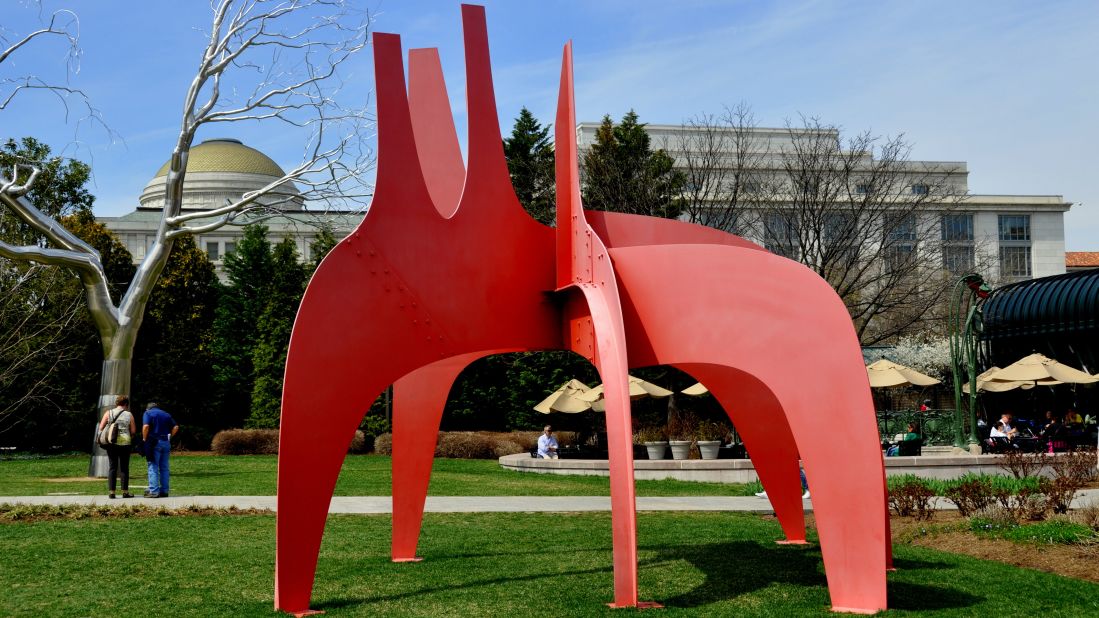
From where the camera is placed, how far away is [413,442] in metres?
11.2

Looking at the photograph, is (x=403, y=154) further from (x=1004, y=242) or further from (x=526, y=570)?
(x=1004, y=242)

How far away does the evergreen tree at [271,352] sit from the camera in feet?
131

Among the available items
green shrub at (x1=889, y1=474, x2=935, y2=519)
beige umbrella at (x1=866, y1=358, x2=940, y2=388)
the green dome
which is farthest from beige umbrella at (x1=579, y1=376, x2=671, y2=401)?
the green dome

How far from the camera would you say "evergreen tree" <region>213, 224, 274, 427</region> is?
1708 inches

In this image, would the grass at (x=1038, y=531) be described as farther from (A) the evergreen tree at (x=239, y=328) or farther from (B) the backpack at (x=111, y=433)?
(A) the evergreen tree at (x=239, y=328)

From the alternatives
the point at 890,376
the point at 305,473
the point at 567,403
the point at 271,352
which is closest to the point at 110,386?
the point at 567,403

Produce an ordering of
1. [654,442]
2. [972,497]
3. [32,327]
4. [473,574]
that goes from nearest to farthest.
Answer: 1. [473,574]
2. [972,497]
3. [654,442]
4. [32,327]

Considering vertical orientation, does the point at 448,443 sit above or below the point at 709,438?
below

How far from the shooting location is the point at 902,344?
157 ft

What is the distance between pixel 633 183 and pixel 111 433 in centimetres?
2063

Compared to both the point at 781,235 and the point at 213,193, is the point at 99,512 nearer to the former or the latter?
the point at 781,235

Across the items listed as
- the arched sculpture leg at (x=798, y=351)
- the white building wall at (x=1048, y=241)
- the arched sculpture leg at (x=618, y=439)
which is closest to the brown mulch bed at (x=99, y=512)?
the arched sculpture leg at (x=618, y=439)

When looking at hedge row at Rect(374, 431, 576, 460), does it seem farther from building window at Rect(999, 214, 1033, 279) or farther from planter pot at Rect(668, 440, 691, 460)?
building window at Rect(999, 214, 1033, 279)

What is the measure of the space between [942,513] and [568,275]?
805 centimetres
